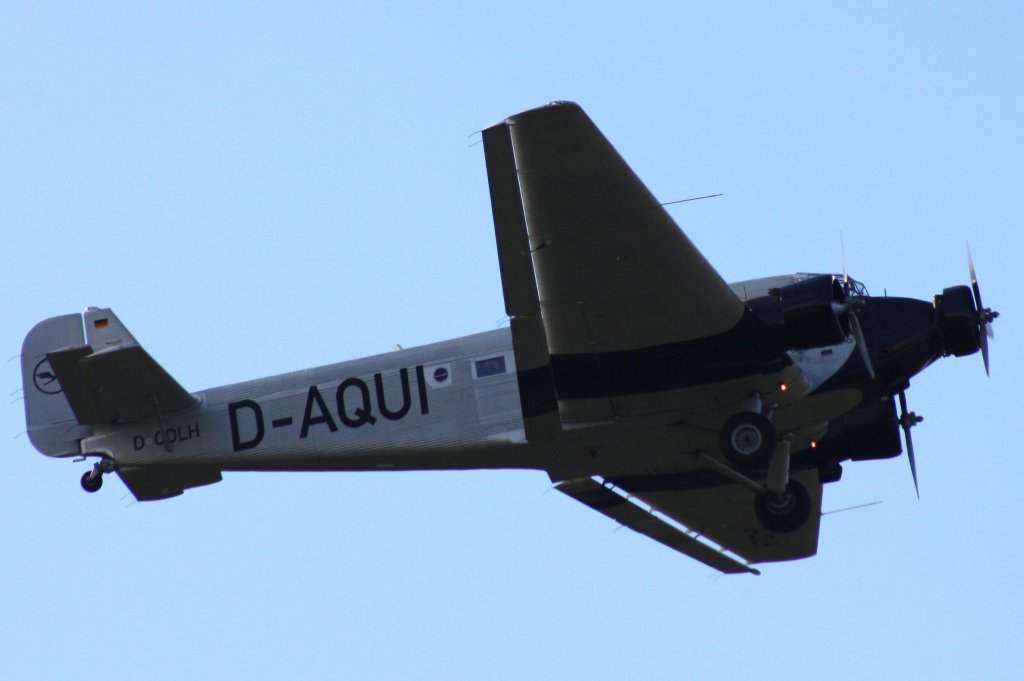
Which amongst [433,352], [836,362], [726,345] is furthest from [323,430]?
[836,362]

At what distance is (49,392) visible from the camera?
2402cm

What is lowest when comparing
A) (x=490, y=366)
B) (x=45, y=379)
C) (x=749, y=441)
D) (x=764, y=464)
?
(x=764, y=464)

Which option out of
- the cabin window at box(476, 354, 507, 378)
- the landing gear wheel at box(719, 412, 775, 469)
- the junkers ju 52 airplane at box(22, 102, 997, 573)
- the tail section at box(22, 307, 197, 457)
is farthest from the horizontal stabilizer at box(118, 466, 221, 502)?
the landing gear wheel at box(719, 412, 775, 469)

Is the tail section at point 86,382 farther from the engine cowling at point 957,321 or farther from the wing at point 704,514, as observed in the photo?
the engine cowling at point 957,321

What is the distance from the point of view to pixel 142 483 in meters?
23.3

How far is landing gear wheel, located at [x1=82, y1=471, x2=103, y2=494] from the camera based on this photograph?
74.4 ft

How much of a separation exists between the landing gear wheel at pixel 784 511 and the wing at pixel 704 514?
920 mm

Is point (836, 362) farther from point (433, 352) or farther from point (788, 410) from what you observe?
point (433, 352)

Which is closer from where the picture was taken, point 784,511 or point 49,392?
point 784,511

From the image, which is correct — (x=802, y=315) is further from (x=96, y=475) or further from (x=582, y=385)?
(x=96, y=475)

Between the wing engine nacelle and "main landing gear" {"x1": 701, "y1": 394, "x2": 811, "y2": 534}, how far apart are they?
1220 mm

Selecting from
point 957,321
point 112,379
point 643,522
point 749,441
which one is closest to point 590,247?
point 749,441

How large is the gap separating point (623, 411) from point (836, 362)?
3366mm

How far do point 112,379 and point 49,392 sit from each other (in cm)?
206
